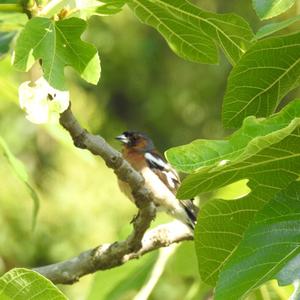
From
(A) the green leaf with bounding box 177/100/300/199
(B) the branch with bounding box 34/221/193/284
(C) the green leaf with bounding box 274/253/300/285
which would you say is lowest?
(B) the branch with bounding box 34/221/193/284

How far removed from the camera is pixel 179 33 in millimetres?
1794

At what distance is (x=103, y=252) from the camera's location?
2.21 m

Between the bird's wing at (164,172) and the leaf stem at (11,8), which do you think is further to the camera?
the bird's wing at (164,172)

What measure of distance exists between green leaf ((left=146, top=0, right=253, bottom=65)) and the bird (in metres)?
1.76

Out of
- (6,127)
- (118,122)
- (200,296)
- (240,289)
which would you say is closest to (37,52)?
(240,289)

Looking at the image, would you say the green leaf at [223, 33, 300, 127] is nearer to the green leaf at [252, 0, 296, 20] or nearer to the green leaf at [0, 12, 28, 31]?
the green leaf at [252, 0, 296, 20]

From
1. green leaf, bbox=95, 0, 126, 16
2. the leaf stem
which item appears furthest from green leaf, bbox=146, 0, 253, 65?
the leaf stem

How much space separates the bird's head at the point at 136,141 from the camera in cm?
456

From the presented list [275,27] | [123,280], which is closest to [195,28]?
[275,27]

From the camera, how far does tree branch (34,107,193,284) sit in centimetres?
186

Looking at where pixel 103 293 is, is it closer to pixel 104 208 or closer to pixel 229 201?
pixel 229 201

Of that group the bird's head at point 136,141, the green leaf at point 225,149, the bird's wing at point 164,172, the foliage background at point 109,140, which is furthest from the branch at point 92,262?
the bird's head at point 136,141

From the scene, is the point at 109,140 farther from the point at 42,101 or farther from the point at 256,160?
the point at 256,160

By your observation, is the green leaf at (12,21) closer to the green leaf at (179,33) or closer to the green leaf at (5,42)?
the green leaf at (179,33)
